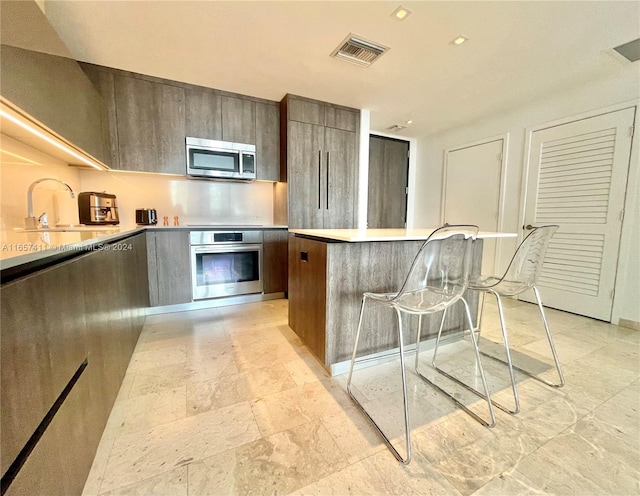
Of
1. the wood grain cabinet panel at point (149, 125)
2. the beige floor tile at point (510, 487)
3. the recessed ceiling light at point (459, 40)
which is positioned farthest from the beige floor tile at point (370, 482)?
the wood grain cabinet panel at point (149, 125)

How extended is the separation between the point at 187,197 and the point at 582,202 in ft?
14.7

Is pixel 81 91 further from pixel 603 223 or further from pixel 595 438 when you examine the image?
pixel 603 223

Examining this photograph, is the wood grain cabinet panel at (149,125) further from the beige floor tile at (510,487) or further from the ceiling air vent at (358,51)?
the beige floor tile at (510,487)

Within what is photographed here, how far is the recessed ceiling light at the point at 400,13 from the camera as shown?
5.93ft

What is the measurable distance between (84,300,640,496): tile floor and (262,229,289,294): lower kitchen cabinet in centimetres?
123

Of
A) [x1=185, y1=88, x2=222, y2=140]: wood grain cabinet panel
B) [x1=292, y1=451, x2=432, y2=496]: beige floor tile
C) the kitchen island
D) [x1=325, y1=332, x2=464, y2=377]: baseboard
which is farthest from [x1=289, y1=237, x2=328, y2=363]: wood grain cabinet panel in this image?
[x1=185, y1=88, x2=222, y2=140]: wood grain cabinet panel

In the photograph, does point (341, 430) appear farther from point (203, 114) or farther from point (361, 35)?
point (203, 114)

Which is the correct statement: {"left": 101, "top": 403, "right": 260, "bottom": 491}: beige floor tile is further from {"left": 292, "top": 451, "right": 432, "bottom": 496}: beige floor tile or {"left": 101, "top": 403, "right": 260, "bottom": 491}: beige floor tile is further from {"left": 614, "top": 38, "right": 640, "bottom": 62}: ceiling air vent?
{"left": 614, "top": 38, "right": 640, "bottom": 62}: ceiling air vent

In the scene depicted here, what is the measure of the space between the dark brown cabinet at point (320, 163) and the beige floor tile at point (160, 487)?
254cm

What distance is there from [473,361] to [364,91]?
2.93m

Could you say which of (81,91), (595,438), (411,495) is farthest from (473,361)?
(81,91)

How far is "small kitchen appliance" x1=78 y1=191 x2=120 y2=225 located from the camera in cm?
238

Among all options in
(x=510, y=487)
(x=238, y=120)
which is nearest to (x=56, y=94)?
(x=238, y=120)

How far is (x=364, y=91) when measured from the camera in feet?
10.1
